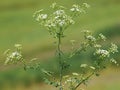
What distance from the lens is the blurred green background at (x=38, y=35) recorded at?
24.1 meters

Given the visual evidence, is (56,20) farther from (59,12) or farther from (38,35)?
(38,35)

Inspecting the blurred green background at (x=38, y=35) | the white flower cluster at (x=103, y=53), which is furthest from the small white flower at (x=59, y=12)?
the blurred green background at (x=38, y=35)

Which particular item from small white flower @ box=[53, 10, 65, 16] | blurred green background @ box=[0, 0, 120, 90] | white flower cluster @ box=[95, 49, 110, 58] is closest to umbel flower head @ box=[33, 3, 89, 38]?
small white flower @ box=[53, 10, 65, 16]

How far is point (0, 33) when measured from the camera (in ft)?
106

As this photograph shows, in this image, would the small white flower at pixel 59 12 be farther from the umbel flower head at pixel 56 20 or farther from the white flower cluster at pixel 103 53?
the white flower cluster at pixel 103 53

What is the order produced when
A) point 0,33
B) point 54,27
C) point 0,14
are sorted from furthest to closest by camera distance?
point 0,14 < point 0,33 < point 54,27

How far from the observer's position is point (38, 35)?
3127cm

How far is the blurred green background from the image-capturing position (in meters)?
24.1

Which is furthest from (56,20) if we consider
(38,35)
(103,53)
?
(38,35)

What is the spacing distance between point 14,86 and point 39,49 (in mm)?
5476

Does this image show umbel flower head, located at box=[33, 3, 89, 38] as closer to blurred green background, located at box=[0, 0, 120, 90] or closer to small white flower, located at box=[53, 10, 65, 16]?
small white flower, located at box=[53, 10, 65, 16]

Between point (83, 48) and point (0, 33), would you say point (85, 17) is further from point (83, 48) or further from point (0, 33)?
point (83, 48)

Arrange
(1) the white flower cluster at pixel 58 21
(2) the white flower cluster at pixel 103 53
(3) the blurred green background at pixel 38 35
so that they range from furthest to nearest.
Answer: (3) the blurred green background at pixel 38 35 → (2) the white flower cluster at pixel 103 53 → (1) the white flower cluster at pixel 58 21

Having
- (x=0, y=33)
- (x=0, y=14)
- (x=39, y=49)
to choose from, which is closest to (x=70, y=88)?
(x=39, y=49)
